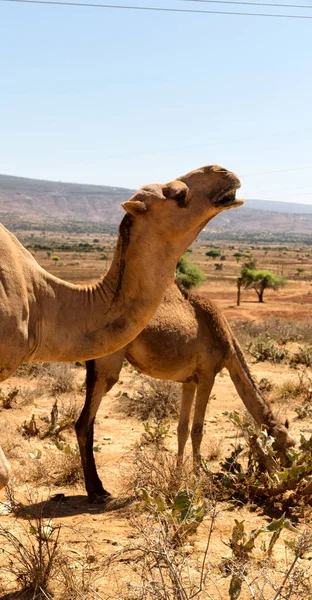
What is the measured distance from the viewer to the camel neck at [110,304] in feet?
13.6

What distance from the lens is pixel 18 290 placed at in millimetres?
4000

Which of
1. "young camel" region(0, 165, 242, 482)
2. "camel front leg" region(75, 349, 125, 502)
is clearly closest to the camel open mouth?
"young camel" region(0, 165, 242, 482)

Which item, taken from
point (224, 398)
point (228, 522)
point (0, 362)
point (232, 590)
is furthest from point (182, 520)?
point (224, 398)

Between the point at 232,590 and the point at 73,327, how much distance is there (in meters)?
1.82

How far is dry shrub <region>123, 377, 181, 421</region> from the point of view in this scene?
10.0 meters

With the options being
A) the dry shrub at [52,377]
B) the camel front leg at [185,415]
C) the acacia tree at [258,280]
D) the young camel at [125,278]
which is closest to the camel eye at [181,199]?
the young camel at [125,278]

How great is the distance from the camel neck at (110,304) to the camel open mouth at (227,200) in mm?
428

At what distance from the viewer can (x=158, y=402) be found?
10.1 metres

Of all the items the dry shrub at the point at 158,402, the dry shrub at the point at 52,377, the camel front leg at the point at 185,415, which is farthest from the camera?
the dry shrub at the point at 52,377

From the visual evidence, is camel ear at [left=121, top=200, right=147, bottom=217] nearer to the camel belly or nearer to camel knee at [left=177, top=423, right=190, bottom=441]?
the camel belly

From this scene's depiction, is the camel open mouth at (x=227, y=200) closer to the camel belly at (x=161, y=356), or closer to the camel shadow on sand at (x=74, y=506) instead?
the camel belly at (x=161, y=356)

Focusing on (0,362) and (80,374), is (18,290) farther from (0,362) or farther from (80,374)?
(80,374)

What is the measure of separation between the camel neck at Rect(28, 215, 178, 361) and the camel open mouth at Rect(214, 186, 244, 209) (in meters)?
0.43

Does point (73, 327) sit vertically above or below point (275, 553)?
above
